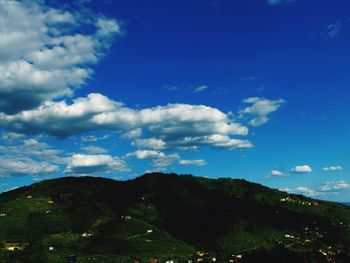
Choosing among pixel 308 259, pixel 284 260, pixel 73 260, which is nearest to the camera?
pixel 73 260

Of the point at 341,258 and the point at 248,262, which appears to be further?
the point at 341,258

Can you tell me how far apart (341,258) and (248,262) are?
1475 inches

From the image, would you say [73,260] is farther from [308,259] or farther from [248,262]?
[308,259]

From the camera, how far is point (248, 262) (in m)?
153

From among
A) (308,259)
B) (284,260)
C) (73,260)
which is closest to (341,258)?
(308,259)

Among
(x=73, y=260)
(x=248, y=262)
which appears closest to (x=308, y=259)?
(x=248, y=262)

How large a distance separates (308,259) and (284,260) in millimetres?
20654

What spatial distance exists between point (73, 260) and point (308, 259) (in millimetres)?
83466

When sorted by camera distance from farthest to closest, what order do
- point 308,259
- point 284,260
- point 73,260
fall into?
point 308,259 < point 284,260 < point 73,260

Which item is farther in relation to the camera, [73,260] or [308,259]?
[308,259]

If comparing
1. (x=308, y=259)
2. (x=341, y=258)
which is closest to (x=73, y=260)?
(x=308, y=259)

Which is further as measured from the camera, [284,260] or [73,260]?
[284,260]

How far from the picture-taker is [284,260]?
146750mm

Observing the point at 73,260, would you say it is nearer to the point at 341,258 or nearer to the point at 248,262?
the point at 248,262
